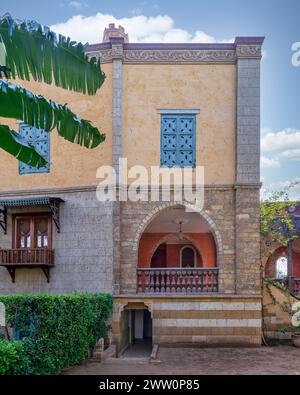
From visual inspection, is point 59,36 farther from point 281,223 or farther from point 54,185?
point 281,223

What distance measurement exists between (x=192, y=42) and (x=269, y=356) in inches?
334

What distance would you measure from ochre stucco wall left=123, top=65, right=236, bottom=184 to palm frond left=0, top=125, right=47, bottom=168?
29.1 ft

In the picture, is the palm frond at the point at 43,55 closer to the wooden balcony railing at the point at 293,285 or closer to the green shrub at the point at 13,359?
the green shrub at the point at 13,359

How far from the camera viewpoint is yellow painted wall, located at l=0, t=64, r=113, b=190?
50.2 feet

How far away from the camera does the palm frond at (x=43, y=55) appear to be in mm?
6227

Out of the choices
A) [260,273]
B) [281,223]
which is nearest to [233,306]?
[260,273]

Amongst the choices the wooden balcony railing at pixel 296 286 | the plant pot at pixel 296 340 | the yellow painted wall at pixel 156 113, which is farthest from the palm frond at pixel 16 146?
the wooden balcony railing at pixel 296 286

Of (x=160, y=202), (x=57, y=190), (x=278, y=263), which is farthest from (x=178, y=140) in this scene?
(x=278, y=263)

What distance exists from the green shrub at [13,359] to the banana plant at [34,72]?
3061mm

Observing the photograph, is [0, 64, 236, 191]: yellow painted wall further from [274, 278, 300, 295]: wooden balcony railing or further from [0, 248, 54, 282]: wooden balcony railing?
[274, 278, 300, 295]: wooden balcony railing

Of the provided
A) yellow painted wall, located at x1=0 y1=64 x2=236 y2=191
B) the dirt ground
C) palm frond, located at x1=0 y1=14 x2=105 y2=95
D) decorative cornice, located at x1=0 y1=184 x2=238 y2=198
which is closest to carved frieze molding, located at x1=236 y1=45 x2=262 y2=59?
yellow painted wall, located at x1=0 y1=64 x2=236 y2=191

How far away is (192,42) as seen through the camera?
15.4 meters

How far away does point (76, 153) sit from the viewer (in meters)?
15.5

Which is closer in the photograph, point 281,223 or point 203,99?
point 203,99
